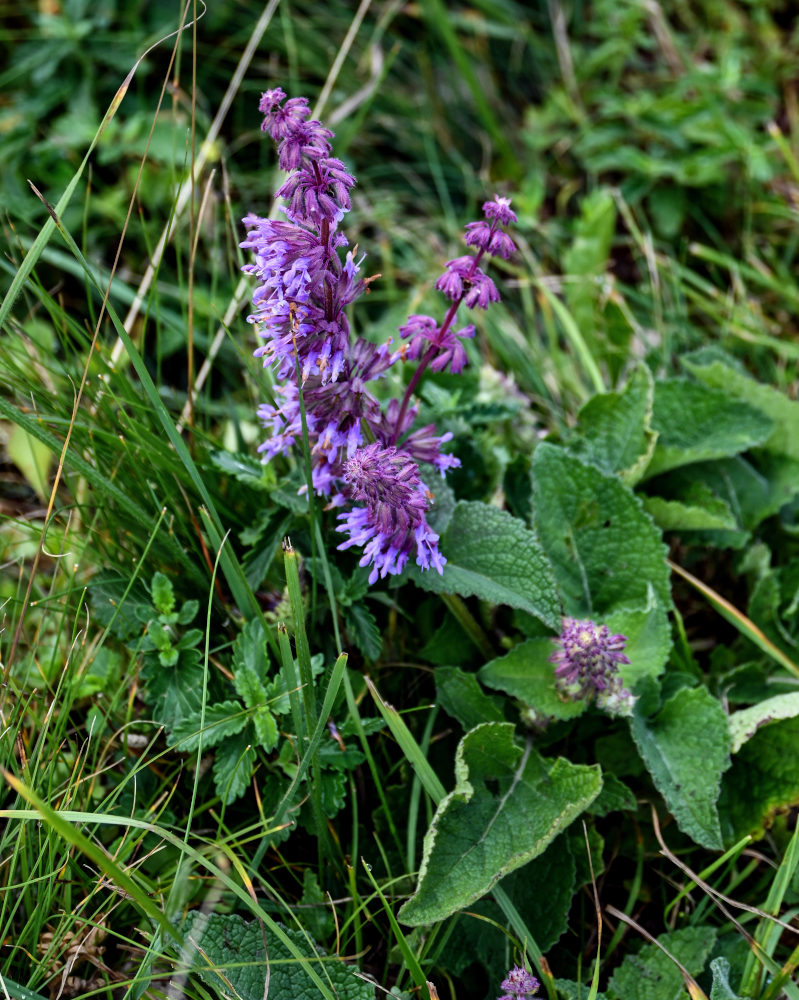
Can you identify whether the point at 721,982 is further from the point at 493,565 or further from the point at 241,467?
the point at 241,467

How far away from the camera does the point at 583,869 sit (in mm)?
1842

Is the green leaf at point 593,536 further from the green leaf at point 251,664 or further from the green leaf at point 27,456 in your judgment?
the green leaf at point 27,456

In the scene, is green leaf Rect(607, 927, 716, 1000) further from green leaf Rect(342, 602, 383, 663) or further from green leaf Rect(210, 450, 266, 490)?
green leaf Rect(210, 450, 266, 490)

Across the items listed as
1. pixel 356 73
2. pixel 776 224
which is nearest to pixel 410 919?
pixel 776 224

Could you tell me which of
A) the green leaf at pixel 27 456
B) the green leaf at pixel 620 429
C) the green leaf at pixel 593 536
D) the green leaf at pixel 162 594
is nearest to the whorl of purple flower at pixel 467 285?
the green leaf at pixel 593 536

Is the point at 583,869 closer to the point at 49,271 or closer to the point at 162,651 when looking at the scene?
the point at 162,651

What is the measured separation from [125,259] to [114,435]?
1.77 metres

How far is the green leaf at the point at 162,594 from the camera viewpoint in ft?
6.14

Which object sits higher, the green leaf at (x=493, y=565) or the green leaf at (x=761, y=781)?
the green leaf at (x=493, y=565)

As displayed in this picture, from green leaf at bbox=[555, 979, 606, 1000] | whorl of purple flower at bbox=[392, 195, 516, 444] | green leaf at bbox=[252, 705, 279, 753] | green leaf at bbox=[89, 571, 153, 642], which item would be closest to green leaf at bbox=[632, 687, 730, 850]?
green leaf at bbox=[555, 979, 606, 1000]

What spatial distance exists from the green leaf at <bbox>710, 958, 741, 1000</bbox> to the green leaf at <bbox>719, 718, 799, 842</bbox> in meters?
0.33

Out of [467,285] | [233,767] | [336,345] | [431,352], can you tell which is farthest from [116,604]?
[467,285]

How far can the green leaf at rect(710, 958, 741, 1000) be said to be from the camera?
1.61 meters

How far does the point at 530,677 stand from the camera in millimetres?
1932
